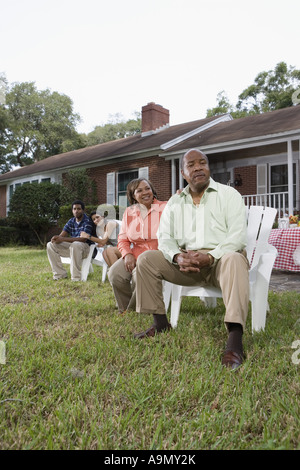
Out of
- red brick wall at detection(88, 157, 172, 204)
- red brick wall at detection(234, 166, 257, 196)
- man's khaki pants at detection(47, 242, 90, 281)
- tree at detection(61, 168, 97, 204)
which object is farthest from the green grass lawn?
tree at detection(61, 168, 97, 204)

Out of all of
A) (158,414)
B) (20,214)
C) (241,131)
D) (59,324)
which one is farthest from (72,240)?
(20,214)

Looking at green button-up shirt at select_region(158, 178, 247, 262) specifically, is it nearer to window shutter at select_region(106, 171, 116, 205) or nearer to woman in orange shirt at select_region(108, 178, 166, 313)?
woman in orange shirt at select_region(108, 178, 166, 313)

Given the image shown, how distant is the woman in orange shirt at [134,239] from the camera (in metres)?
3.62

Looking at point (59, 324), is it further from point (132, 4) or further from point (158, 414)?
point (132, 4)

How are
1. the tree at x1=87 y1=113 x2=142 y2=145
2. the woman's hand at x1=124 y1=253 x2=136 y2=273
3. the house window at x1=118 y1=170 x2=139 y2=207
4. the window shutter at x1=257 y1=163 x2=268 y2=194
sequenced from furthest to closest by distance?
the tree at x1=87 y1=113 x2=142 y2=145 → the house window at x1=118 y1=170 x2=139 y2=207 → the window shutter at x1=257 y1=163 x2=268 y2=194 → the woman's hand at x1=124 y1=253 x2=136 y2=273

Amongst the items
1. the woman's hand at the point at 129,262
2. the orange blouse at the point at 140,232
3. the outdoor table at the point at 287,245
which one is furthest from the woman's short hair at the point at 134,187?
the outdoor table at the point at 287,245

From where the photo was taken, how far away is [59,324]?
3158 millimetres

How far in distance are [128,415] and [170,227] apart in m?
1.68

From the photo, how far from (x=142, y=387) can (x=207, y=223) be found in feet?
4.67

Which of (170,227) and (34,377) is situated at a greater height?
(170,227)

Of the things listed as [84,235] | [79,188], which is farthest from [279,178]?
[84,235]

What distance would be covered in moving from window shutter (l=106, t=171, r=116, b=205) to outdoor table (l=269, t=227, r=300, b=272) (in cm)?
965

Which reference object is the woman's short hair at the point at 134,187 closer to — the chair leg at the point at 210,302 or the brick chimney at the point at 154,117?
the chair leg at the point at 210,302

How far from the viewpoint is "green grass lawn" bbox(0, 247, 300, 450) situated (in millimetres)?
1448
